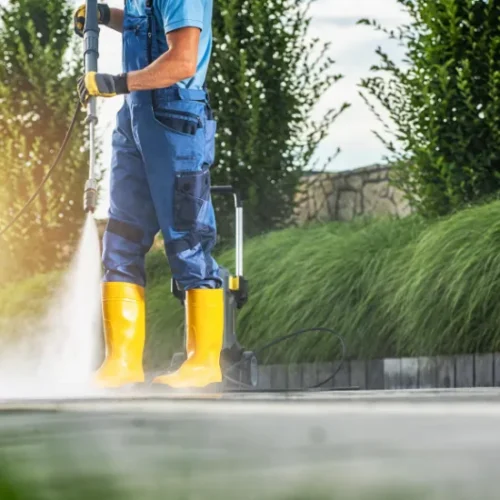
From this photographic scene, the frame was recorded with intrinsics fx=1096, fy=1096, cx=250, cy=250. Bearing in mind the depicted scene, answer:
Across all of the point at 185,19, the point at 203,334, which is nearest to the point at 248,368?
the point at 203,334

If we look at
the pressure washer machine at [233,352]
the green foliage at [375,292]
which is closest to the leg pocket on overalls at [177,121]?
the pressure washer machine at [233,352]

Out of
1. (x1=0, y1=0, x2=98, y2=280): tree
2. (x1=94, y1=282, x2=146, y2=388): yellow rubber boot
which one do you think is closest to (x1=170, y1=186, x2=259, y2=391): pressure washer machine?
(x1=94, y1=282, x2=146, y2=388): yellow rubber boot

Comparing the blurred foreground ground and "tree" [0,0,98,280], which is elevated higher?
"tree" [0,0,98,280]

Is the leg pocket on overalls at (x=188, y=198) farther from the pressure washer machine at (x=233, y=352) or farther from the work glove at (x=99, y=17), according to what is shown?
the pressure washer machine at (x=233, y=352)

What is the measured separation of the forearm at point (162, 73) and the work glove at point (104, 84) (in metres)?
0.03

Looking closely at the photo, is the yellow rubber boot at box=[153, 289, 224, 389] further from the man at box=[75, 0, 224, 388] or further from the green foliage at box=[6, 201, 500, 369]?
the green foliage at box=[6, 201, 500, 369]

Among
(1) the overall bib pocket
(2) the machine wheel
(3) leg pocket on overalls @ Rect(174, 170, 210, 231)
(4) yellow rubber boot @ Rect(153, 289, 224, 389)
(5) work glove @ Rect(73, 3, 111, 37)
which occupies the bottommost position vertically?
(2) the machine wheel

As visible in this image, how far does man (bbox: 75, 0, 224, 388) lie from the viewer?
3742 mm

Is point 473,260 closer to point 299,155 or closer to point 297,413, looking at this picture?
point 299,155

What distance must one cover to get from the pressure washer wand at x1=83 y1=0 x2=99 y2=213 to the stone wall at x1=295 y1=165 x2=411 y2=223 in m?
6.85

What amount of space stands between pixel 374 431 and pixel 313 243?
6.99 m

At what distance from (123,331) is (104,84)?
88 cm

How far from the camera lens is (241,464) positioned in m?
0.78

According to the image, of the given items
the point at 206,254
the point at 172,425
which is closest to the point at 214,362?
the point at 206,254
